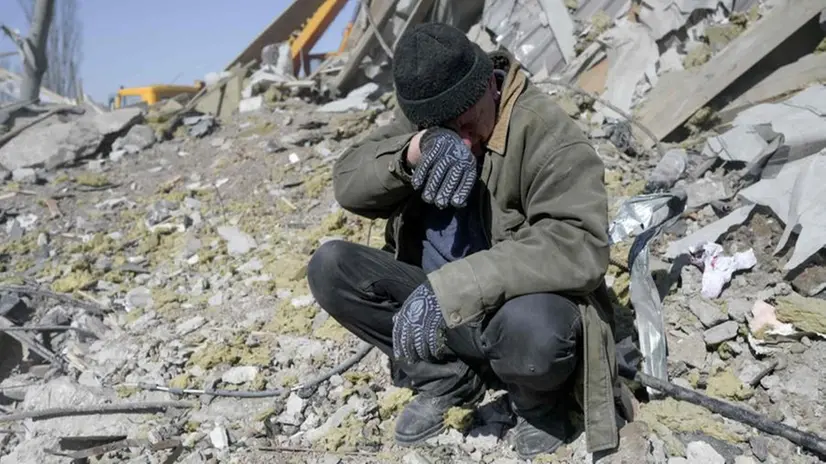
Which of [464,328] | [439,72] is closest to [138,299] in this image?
[464,328]

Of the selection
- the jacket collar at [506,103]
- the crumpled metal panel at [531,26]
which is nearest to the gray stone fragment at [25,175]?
the crumpled metal panel at [531,26]

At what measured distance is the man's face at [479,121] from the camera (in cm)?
230

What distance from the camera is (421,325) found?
7.32 ft

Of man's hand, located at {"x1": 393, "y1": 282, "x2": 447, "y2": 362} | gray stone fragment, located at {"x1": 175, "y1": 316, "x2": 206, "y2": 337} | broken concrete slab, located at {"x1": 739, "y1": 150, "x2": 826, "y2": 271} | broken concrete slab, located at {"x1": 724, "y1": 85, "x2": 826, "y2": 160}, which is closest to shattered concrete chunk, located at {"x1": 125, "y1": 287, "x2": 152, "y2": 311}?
gray stone fragment, located at {"x1": 175, "y1": 316, "x2": 206, "y2": 337}

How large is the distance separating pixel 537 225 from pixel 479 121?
1.31 ft

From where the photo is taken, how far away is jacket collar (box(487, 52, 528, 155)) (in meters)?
2.35

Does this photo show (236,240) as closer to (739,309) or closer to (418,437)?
(418,437)

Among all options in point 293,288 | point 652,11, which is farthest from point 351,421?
point 652,11

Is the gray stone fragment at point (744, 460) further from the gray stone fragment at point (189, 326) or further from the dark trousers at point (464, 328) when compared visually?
the gray stone fragment at point (189, 326)

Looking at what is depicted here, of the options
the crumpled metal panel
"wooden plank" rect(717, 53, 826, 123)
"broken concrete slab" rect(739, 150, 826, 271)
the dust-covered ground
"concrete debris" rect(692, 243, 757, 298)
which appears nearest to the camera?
the dust-covered ground

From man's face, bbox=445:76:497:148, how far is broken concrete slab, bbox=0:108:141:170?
19.9ft

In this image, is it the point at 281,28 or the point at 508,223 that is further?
the point at 281,28

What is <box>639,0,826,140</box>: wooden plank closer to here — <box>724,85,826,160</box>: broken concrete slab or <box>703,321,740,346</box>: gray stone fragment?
<box>724,85,826,160</box>: broken concrete slab

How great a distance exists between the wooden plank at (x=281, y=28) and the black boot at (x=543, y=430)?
7.13 metres
